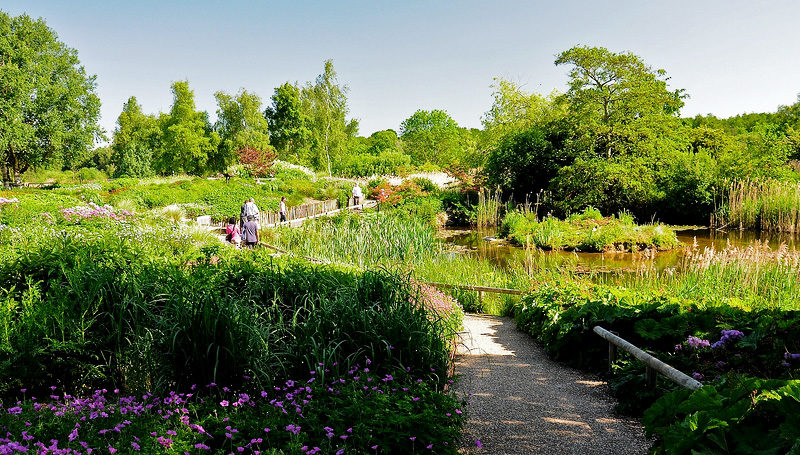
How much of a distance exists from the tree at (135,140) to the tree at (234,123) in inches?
225

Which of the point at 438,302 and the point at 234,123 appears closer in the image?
the point at 438,302

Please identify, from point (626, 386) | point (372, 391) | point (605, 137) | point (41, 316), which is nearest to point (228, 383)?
point (372, 391)

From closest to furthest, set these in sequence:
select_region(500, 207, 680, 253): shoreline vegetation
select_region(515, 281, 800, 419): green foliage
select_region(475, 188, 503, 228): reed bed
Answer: select_region(515, 281, 800, 419): green foliage
select_region(500, 207, 680, 253): shoreline vegetation
select_region(475, 188, 503, 228): reed bed

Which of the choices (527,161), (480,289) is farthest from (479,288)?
(527,161)

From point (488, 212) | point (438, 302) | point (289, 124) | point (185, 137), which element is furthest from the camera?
point (289, 124)

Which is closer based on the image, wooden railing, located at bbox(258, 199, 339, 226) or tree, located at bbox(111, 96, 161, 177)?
wooden railing, located at bbox(258, 199, 339, 226)

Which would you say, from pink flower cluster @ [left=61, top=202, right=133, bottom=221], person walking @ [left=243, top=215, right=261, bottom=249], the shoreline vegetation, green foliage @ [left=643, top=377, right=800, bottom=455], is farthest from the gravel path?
the shoreline vegetation

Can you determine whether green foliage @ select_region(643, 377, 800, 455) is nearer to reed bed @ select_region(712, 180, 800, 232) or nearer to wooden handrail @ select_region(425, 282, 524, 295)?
wooden handrail @ select_region(425, 282, 524, 295)

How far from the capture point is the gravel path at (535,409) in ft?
10.3

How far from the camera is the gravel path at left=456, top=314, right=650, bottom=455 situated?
10.3 ft

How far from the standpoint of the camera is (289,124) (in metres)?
35.1

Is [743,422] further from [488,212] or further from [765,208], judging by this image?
[488,212]

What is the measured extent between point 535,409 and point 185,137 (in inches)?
1315

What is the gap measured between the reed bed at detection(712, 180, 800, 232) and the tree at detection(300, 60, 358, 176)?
24.1m
